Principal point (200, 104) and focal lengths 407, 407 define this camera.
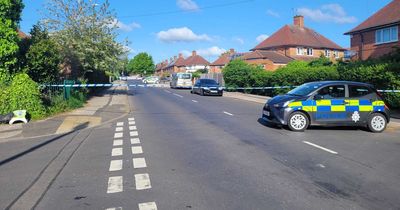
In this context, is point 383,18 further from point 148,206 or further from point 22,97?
point 148,206

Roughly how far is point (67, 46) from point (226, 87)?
63.9 feet

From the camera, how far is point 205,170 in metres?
6.88

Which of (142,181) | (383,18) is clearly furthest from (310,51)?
(142,181)

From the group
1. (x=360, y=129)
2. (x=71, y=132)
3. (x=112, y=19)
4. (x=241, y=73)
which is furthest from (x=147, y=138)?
(x=241, y=73)

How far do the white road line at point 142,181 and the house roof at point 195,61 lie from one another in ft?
358

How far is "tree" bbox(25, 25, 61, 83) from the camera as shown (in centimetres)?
1684

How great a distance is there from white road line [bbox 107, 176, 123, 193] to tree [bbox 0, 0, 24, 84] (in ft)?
34.5

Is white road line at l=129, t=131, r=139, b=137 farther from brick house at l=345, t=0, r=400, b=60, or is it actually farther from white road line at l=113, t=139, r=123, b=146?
brick house at l=345, t=0, r=400, b=60

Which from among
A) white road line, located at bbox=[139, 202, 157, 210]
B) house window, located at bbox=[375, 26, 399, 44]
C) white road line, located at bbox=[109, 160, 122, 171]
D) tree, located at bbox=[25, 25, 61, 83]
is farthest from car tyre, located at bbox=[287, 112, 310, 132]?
house window, located at bbox=[375, 26, 399, 44]

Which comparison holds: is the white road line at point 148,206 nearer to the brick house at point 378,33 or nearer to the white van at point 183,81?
the brick house at point 378,33

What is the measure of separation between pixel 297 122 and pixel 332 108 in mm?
1075

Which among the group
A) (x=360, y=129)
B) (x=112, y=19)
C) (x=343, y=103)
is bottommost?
(x=360, y=129)

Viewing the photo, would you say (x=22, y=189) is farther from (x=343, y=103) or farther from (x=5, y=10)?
(x=5, y=10)

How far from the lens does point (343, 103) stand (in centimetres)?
1161
